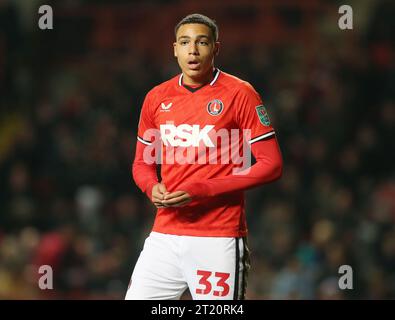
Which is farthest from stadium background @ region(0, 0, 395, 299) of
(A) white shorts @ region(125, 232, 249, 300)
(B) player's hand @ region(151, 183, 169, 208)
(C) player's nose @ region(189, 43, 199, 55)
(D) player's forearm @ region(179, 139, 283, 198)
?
(C) player's nose @ region(189, 43, 199, 55)

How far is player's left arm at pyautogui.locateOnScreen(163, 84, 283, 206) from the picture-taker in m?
4.11

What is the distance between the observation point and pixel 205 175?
14.1 ft

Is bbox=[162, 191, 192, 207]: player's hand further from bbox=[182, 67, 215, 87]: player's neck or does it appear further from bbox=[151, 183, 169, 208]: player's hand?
bbox=[182, 67, 215, 87]: player's neck

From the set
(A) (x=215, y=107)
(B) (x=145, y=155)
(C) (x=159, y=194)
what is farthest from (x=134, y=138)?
(C) (x=159, y=194)

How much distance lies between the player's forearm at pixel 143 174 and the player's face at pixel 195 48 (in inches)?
21.4

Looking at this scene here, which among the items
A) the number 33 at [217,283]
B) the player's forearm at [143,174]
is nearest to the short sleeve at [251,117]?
the player's forearm at [143,174]

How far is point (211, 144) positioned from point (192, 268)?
0.63m

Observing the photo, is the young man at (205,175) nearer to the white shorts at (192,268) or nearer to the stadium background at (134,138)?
the white shorts at (192,268)

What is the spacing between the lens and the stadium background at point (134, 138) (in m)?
7.92

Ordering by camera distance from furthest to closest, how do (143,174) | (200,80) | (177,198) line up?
1. (143,174)
2. (200,80)
3. (177,198)

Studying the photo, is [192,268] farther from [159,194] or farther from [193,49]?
[193,49]

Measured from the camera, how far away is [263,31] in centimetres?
1062
